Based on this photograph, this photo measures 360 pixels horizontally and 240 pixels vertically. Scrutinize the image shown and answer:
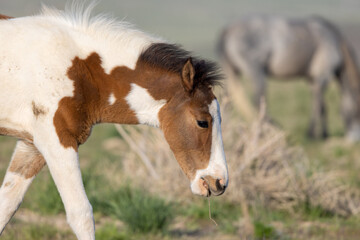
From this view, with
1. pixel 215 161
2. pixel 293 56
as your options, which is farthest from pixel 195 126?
pixel 293 56

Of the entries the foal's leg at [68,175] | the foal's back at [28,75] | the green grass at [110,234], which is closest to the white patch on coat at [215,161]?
the foal's leg at [68,175]

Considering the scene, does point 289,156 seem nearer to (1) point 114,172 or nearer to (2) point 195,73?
(1) point 114,172

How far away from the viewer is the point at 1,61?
3875 mm

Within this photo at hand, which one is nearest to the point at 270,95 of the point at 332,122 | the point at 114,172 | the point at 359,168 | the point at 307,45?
the point at 332,122

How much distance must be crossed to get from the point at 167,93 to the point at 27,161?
1.08 m

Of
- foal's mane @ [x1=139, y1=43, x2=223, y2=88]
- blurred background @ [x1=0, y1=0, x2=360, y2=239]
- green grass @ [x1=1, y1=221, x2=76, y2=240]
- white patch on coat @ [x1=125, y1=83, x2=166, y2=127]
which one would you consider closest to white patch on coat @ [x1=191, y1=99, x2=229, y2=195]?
foal's mane @ [x1=139, y1=43, x2=223, y2=88]

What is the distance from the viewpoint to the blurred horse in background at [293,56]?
1441 centimetres

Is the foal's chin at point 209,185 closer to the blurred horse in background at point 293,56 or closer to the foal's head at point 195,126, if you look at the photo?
the foal's head at point 195,126

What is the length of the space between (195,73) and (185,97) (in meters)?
0.17

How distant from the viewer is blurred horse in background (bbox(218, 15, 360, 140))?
14406 mm

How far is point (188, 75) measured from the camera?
4047mm

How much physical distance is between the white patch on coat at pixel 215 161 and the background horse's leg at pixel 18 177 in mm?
1089

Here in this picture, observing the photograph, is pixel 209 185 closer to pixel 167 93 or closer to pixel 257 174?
pixel 167 93

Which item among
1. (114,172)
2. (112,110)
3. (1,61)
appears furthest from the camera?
(114,172)
